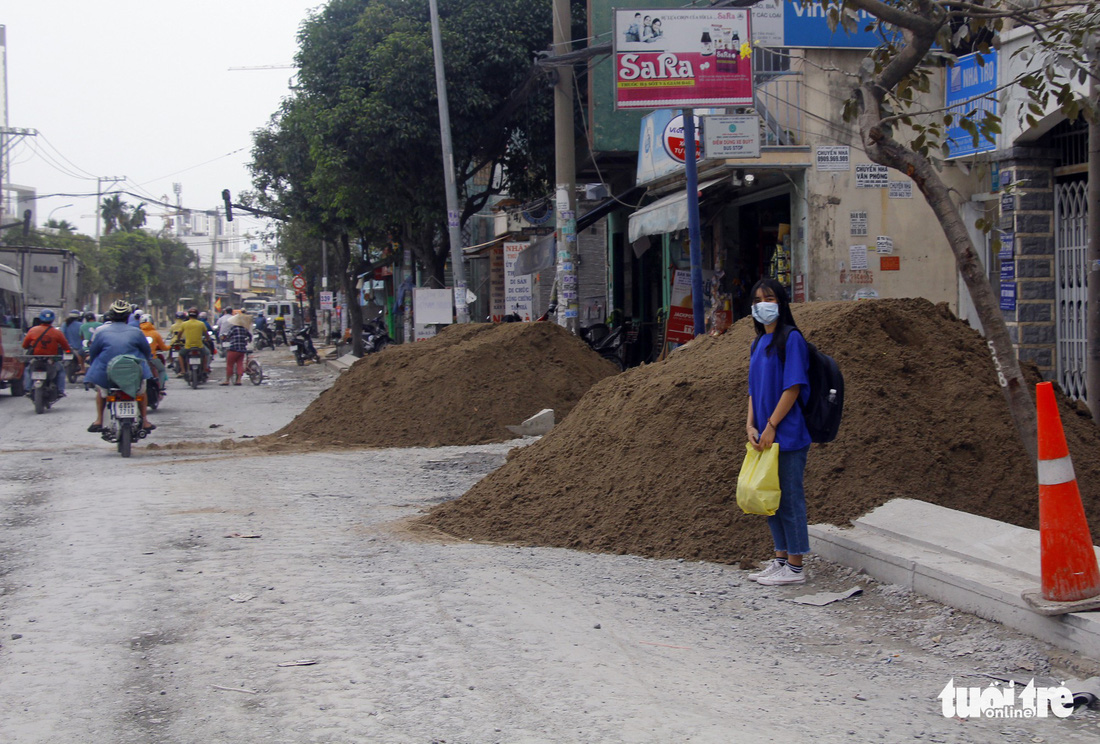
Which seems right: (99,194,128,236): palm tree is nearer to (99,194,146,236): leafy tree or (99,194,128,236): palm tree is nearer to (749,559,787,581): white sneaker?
(99,194,146,236): leafy tree

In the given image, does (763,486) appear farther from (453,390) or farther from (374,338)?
(374,338)

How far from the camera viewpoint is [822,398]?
5730mm

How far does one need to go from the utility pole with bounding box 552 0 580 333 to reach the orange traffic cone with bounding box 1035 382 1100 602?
12821 mm

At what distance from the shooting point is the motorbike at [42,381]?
1769 centimetres

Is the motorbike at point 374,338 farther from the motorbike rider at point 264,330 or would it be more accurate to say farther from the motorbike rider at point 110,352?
the motorbike rider at point 264,330

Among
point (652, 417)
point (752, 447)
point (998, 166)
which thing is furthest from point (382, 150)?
point (752, 447)

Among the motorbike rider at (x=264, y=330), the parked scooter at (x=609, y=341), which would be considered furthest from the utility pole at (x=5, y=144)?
the parked scooter at (x=609, y=341)

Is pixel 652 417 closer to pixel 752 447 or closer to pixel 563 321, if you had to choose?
pixel 752 447

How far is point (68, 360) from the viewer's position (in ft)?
79.4

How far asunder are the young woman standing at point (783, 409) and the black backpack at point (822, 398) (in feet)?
0.09

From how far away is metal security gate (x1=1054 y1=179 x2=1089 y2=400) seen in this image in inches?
405

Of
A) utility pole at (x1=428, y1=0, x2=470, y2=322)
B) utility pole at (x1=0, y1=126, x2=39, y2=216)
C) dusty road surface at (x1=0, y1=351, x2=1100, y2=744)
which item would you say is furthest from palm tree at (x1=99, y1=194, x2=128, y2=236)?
dusty road surface at (x1=0, y1=351, x2=1100, y2=744)

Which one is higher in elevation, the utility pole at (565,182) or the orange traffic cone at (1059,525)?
the utility pole at (565,182)

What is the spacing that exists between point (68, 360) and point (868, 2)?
22544 mm
